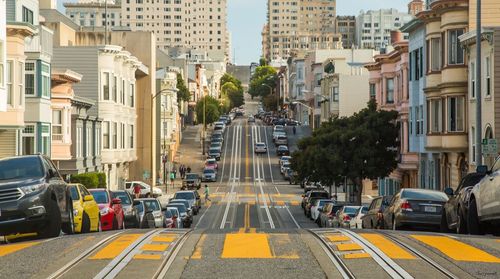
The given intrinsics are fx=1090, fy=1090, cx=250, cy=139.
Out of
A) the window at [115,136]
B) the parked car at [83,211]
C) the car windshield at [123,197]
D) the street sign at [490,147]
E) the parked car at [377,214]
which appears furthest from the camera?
the window at [115,136]

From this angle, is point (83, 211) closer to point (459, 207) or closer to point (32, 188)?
point (32, 188)

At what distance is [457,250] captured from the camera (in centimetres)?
1648

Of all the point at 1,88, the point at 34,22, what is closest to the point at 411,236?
the point at 1,88

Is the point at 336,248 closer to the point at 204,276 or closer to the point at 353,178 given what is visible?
the point at 204,276

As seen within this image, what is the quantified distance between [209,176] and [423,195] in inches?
2870

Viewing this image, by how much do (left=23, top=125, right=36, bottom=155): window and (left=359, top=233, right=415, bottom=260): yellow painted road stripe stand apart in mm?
31980

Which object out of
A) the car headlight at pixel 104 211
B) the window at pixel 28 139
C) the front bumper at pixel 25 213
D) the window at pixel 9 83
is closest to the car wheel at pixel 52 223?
the front bumper at pixel 25 213

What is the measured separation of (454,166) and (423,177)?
8946 millimetres

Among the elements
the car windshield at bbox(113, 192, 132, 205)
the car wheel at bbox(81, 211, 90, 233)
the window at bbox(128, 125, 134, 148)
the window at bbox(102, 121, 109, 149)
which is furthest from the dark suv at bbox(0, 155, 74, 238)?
the window at bbox(128, 125, 134, 148)

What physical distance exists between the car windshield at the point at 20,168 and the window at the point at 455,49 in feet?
110

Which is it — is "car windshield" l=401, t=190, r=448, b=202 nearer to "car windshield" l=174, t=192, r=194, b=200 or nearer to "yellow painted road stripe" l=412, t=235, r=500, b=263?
"yellow painted road stripe" l=412, t=235, r=500, b=263

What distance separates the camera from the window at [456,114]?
5031 centimetres

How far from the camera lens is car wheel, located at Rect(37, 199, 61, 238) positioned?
19.1 meters

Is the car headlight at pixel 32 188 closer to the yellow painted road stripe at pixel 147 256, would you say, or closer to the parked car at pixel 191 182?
the yellow painted road stripe at pixel 147 256
